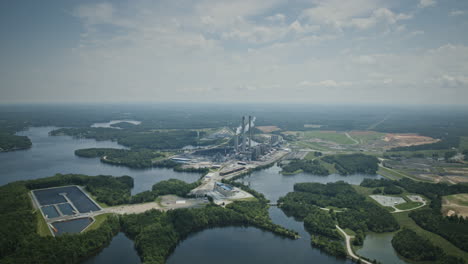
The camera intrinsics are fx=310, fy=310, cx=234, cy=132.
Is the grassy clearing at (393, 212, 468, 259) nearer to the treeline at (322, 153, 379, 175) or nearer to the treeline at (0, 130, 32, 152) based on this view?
the treeline at (322, 153, 379, 175)

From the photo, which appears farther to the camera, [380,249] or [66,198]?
[66,198]

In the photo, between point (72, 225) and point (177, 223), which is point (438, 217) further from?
point (72, 225)

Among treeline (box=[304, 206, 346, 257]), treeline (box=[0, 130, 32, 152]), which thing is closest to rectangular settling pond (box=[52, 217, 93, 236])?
treeline (box=[304, 206, 346, 257])

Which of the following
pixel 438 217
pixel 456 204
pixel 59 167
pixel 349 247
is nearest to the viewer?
pixel 349 247

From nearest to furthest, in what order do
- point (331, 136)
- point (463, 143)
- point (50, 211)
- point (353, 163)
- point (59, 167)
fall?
point (50, 211) < point (59, 167) < point (353, 163) < point (463, 143) < point (331, 136)

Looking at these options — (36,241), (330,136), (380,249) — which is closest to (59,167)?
(36,241)

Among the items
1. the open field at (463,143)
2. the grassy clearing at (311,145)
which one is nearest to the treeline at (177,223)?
the grassy clearing at (311,145)
